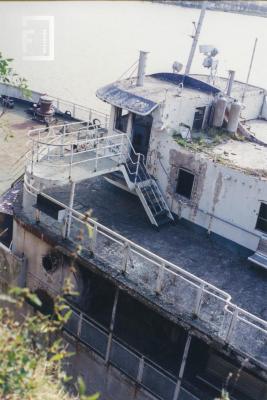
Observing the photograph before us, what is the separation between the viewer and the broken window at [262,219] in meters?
14.6

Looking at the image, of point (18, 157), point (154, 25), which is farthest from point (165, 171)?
point (154, 25)

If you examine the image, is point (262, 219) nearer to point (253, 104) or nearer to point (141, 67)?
point (141, 67)

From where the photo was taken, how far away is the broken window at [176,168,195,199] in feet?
52.2

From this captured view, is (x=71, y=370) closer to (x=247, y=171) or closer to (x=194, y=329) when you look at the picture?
(x=194, y=329)

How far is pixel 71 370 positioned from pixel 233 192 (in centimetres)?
718

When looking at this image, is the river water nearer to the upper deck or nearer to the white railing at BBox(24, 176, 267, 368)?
the upper deck

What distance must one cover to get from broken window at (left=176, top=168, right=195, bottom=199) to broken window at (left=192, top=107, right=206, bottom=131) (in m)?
2.46

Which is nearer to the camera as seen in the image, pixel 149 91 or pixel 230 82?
pixel 149 91

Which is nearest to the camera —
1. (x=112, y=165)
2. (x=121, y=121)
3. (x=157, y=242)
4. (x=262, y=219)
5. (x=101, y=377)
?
(x=101, y=377)

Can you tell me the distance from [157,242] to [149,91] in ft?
16.9

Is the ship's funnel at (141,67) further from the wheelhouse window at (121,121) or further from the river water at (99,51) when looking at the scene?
the river water at (99,51)

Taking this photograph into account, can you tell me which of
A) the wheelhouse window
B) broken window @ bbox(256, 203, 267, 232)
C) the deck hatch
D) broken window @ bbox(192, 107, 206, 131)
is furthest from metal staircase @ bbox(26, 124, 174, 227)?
broken window @ bbox(256, 203, 267, 232)

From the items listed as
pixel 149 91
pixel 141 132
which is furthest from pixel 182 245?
pixel 149 91

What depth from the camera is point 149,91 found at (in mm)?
16609
